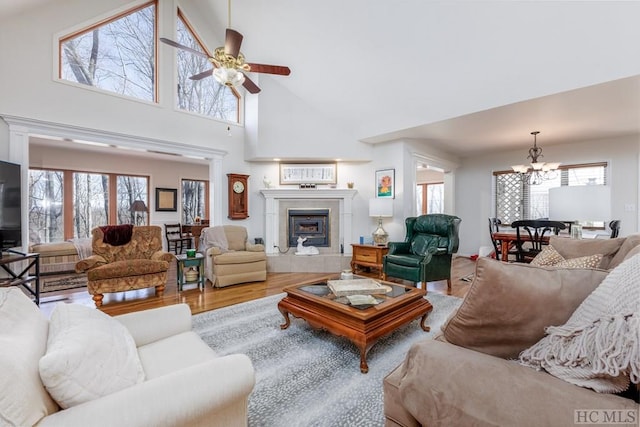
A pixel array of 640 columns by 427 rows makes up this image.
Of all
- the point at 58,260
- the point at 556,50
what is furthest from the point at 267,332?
the point at 58,260

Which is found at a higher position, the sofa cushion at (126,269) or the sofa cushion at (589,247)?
the sofa cushion at (589,247)

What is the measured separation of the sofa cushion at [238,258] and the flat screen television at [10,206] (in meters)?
2.14

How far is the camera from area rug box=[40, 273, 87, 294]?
3842 millimetres

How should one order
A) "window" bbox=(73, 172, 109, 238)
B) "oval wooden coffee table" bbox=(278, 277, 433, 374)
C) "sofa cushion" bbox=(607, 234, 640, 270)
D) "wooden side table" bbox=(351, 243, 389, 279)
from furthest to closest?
1. "window" bbox=(73, 172, 109, 238)
2. "wooden side table" bbox=(351, 243, 389, 279)
3. "oval wooden coffee table" bbox=(278, 277, 433, 374)
4. "sofa cushion" bbox=(607, 234, 640, 270)

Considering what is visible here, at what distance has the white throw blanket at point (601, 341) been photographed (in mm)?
673

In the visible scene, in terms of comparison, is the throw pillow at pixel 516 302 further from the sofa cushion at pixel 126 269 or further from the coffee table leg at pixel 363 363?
the sofa cushion at pixel 126 269

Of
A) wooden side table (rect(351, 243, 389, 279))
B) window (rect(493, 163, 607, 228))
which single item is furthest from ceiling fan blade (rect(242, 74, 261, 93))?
window (rect(493, 163, 607, 228))

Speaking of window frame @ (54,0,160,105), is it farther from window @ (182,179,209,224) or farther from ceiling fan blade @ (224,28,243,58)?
window @ (182,179,209,224)

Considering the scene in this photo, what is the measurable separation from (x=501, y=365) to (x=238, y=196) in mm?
4823

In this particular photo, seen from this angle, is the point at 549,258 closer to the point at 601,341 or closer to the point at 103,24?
the point at 601,341

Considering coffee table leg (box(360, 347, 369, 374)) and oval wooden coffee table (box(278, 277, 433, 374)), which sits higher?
oval wooden coffee table (box(278, 277, 433, 374))

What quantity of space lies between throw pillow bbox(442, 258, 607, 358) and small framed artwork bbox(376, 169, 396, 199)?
158 inches

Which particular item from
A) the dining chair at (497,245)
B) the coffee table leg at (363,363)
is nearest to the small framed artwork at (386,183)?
the dining chair at (497,245)

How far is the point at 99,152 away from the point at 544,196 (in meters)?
9.22
